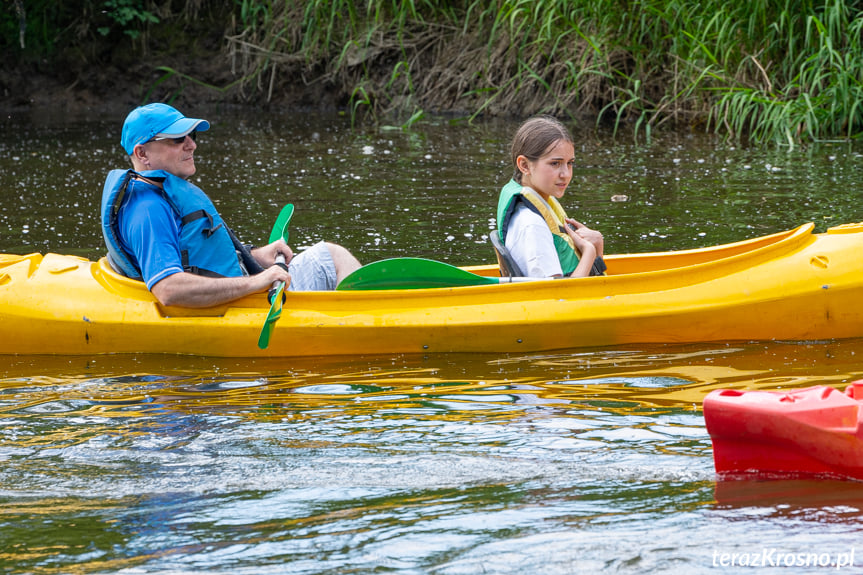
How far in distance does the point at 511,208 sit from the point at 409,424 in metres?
1.03

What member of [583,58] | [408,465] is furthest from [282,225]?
[583,58]

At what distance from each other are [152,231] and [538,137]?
140 centimetres

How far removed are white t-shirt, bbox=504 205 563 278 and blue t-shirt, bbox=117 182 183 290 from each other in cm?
121

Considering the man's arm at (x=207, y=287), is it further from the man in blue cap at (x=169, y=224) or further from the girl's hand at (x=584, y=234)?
the girl's hand at (x=584, y=234)

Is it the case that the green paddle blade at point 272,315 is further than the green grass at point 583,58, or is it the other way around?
the green grass at point 583,58

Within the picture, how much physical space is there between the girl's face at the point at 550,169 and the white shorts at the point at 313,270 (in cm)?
86

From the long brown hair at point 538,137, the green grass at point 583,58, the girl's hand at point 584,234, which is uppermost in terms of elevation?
the green grass at point 583,58

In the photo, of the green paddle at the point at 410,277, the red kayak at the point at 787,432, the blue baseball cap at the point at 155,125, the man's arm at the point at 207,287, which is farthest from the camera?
the green paddle at the point at 410,277

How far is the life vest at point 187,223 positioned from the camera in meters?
3.79

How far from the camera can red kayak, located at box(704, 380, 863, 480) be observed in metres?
2.59

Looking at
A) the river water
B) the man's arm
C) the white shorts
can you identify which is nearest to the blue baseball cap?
the man's arm

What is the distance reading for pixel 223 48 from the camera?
13.1 m

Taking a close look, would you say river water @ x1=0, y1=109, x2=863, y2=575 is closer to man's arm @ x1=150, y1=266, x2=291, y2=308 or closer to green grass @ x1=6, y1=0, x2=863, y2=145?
man's arm @ x1=150, y1=266, x2=291, y2=308

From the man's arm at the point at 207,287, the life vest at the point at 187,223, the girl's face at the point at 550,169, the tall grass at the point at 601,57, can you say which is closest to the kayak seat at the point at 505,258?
the girl's face at the point at 550,169
